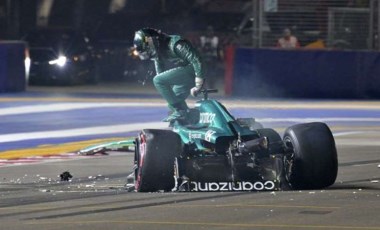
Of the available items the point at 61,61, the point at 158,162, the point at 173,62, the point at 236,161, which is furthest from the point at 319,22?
the point at 158,162

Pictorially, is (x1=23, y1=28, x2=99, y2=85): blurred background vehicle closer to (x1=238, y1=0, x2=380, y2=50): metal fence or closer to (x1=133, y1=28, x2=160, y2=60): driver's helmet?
(x1=238, y1=0, x2=380, y2=50): metal fence

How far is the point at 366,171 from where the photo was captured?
15.0 m

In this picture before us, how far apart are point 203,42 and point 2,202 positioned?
2509 centimetres

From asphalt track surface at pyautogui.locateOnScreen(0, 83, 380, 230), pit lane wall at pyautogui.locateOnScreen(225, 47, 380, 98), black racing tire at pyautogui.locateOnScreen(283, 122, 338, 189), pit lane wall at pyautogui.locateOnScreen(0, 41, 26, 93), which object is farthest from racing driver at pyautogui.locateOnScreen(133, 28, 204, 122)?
pit lane wall at pyautogui.locateOnScreen(0, 41, 26, 93)

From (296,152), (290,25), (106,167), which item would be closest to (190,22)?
(290,25)

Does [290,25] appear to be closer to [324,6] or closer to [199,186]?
[324,6]

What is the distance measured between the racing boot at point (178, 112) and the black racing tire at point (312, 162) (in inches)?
61.1

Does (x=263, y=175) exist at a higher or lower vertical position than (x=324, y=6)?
lower

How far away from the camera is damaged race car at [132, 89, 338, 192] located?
501 inches

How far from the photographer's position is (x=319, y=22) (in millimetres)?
31891

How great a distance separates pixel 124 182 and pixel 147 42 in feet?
5.29

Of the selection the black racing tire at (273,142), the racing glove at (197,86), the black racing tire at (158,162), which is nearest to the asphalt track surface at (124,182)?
the black racing tire at (158,162)

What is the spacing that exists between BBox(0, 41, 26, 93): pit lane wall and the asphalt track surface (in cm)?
314

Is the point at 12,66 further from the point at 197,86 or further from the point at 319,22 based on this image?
the point at 197,86
